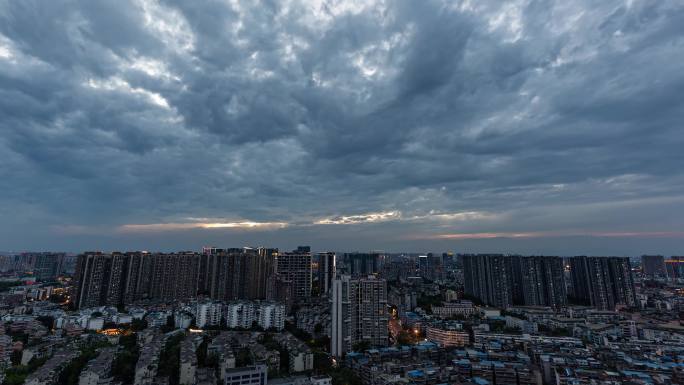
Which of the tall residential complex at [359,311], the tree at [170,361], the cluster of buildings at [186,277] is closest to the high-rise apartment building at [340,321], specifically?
the tall residential complex at [359,311]

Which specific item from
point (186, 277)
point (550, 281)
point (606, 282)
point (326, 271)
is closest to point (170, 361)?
point (186, 277)

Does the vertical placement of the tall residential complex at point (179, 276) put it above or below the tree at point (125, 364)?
above

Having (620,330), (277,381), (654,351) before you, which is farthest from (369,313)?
(620,330)

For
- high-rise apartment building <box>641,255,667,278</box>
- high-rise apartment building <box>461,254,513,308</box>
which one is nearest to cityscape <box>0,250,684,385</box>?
high-rise apartment building <box>461,254,513,308</box>

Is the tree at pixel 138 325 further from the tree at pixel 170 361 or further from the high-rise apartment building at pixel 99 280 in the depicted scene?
the high-rise apartment building at pixel 99 280

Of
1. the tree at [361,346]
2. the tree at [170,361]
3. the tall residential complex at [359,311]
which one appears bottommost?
the tree at [361,346]

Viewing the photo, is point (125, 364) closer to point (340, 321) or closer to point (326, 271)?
point (340, 321)
